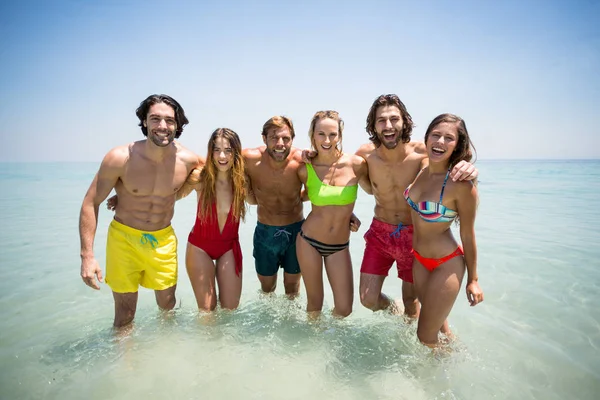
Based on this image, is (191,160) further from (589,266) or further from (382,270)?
(589,266)

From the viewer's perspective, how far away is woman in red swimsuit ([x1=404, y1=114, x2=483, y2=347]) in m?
3.13

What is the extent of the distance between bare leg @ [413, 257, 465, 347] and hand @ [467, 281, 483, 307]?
4.4 inches

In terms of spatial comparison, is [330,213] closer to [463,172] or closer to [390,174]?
[390,174]

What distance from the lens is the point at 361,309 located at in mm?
5281

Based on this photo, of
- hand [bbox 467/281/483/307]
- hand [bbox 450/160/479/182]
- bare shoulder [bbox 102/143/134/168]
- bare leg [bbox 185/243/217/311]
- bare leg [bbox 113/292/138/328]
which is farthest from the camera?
bare leg [bbox 185/243/217/311]

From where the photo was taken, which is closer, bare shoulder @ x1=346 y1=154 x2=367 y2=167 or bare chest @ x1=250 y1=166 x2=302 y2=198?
bare shoulder @ x1=346 y1=154 x2=367 y2=167

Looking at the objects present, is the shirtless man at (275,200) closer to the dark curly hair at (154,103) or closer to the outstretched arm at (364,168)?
the outstretched arm at (364,168)

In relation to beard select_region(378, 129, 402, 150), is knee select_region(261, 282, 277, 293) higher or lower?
lower

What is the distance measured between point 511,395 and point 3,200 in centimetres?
2114

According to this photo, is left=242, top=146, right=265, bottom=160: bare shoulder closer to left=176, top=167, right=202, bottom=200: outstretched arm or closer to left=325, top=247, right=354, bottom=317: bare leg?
left=176, top=167, right=202, bottom=200: outstretched arm

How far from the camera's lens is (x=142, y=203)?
3918mm

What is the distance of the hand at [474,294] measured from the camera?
316 centimetres

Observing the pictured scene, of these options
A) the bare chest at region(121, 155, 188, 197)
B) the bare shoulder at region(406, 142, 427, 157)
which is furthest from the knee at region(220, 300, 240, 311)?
the bare shoulder at region(406, 142, 427, 157)

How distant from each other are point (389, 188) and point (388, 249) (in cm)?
79
